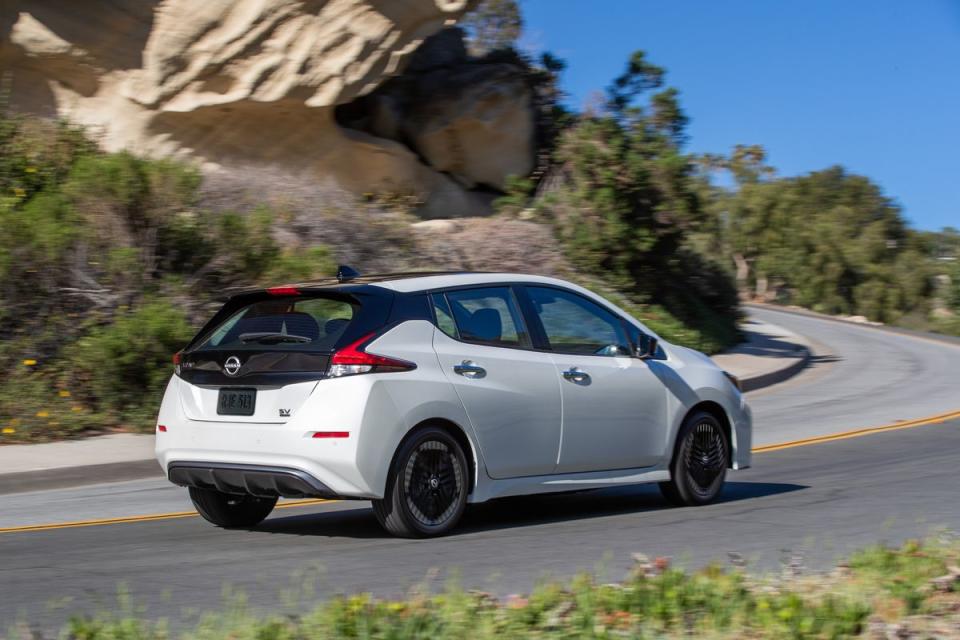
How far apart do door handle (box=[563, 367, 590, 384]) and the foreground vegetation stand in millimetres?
2607

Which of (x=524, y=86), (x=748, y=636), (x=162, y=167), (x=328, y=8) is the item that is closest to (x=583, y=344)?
(x=748, y=636)

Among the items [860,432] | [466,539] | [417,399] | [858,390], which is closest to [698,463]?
[466,539]

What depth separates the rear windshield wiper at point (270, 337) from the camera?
7.28 m

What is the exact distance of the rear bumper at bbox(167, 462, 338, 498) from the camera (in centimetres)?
694

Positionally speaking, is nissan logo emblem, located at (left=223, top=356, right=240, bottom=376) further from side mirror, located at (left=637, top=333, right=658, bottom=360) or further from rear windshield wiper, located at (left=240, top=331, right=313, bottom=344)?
side mirror, located at (left=637, top=333, right=658, bottom=360)

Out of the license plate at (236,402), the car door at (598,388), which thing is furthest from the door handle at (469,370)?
the license plate at (236,402)

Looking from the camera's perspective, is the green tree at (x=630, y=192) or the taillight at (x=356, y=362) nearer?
the taillight at (x=356, y=362)

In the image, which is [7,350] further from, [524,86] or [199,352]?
[524,86]

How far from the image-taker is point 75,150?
19.1 meters

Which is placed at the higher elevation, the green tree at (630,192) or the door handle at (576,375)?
the green tree at (630,192)

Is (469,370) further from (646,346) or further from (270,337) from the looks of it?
(646,346)

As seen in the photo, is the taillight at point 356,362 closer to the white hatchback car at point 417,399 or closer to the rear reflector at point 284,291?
the white hatchback car at point 417,399

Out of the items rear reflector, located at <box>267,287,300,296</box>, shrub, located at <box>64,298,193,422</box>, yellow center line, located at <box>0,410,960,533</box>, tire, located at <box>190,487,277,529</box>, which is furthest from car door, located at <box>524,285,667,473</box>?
shrub, located at <box>64,298,193,422</box>

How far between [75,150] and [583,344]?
42.7ft
